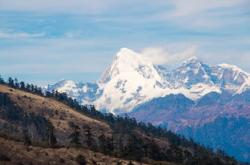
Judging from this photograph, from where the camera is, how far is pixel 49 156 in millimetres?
183250

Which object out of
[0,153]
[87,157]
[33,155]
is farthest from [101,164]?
[0,153]

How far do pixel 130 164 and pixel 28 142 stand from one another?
3524 centimetres

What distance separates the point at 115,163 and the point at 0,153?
43.5 meters

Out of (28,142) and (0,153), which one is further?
(28,142)

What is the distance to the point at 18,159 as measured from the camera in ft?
554

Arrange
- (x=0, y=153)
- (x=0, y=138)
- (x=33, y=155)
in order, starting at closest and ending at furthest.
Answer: (x=0, y=153) → (x=33, y=155) → (x=0, y=138)

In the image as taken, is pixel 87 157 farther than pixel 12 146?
Yes

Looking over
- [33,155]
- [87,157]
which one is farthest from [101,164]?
[33,155]

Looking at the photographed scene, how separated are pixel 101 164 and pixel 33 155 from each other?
2287cm

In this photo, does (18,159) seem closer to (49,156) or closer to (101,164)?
(49,156)

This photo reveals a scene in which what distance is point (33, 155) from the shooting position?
179 metres

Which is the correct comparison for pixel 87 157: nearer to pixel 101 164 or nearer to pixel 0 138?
pixel 101 164

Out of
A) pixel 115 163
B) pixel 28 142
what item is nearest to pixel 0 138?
pixel 28 142

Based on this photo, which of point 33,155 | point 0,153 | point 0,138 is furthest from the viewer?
point 0,138
